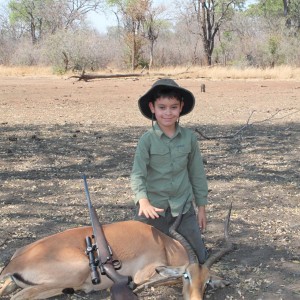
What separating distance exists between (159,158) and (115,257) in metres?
0.78

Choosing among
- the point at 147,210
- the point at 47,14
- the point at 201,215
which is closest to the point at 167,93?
the point at 147,210

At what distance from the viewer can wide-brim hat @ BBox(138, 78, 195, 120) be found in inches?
153

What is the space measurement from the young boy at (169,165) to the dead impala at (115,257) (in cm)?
20

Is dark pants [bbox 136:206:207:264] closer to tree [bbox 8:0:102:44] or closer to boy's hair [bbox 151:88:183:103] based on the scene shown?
boy's hair [bbox 151:88:183:103]

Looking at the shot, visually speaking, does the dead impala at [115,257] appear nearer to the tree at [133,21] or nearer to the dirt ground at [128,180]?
the dirt ground at [128,180]

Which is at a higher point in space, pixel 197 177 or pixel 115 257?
pixel 197 177

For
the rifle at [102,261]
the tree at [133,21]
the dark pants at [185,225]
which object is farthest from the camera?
the tree at [133,21]

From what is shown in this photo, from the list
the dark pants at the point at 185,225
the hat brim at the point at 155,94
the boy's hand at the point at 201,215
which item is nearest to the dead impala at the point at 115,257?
the dark pants at the point at 185,225

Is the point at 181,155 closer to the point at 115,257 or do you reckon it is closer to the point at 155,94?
the point at 155,94

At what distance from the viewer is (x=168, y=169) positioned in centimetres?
407

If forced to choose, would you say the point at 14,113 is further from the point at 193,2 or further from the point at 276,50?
the point at 193,2

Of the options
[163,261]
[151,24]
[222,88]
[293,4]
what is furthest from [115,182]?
[293,4]

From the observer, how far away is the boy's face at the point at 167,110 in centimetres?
393

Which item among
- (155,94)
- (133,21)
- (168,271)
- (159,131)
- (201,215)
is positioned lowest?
(168,271)
